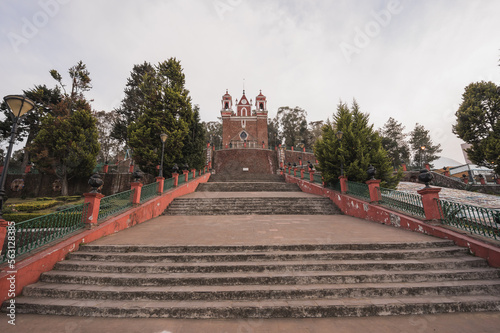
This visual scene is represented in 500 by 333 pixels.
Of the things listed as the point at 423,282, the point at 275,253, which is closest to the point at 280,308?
the point at 275,253

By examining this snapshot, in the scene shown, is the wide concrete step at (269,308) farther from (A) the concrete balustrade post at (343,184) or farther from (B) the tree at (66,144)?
(B) the tree at (66,144)

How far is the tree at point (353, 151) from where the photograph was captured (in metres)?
10.4

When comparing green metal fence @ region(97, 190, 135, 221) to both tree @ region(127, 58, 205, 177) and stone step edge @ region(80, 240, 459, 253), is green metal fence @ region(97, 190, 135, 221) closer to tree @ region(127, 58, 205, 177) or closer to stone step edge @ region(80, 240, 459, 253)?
stone step edge @ region(80, 240, 459, 253)

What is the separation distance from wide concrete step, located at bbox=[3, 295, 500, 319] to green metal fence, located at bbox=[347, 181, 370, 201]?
17.7 ft

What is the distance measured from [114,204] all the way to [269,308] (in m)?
6.68

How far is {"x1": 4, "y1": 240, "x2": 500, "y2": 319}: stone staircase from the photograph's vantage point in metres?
3.05

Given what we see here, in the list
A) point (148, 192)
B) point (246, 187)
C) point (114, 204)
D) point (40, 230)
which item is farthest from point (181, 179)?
point (40, 230)

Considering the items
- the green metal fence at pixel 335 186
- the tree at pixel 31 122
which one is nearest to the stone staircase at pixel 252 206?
the green metal fence at pixel 335 186

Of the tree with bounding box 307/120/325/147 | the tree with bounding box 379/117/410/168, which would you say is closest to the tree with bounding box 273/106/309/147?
the tree with bounding box 307/120/325/147

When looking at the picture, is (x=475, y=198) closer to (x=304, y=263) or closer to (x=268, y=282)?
(x=304, y=263)

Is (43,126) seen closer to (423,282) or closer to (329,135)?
A: (329,135)

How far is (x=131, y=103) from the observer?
24.6 m

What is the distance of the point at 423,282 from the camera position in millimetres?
3664

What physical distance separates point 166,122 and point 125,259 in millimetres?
13679
